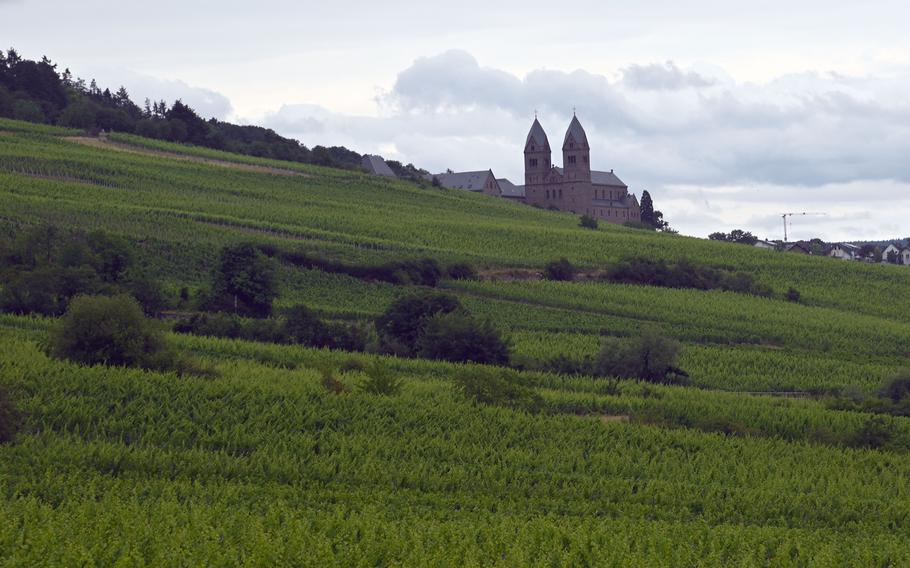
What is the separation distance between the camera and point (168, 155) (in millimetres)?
117375

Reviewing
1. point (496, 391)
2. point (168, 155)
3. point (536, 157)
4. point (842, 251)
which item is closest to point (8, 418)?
point (496, 391)

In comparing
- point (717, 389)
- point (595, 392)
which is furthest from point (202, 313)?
point (717, 389)

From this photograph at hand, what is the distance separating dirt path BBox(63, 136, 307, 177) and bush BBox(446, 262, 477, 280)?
44.6 metres

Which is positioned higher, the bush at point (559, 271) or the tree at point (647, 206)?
the tree at point (647, 206)

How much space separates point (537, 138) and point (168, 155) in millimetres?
59876

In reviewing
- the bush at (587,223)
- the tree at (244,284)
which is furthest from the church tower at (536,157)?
the tree at (244,284)

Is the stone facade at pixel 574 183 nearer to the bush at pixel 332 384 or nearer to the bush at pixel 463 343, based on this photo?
the bush at pixel 463 343

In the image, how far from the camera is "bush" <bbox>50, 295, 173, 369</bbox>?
4238cm

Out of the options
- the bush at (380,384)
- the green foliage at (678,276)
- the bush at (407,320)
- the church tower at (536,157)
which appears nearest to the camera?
the bush at (380,384)

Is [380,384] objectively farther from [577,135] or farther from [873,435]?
[577,135]

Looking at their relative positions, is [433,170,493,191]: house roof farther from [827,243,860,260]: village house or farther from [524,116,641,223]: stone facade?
[827,243,860,260]: village house

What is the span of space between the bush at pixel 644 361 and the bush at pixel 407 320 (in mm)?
8346

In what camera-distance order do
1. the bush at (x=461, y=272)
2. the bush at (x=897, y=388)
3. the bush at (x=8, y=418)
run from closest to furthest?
the bush at (x=8, y=418)
the bush at (x=897, y=388)
the bush at (x=461, y=272)

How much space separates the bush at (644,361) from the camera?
178 ft
